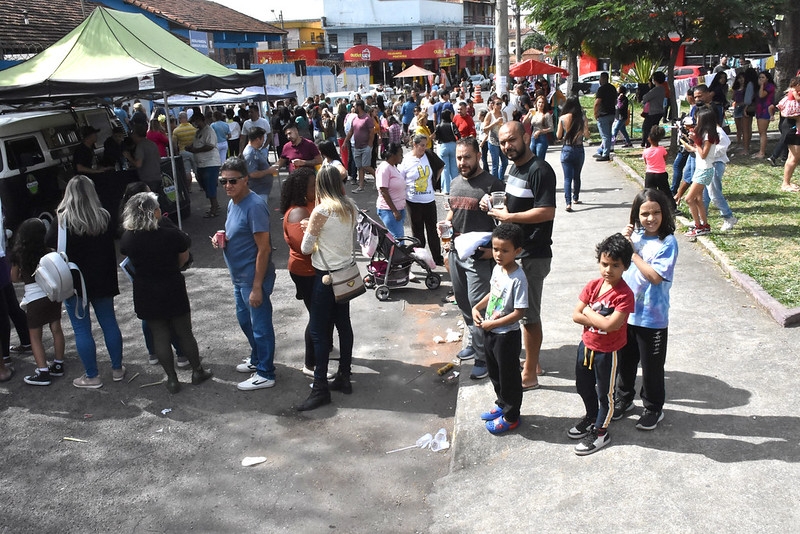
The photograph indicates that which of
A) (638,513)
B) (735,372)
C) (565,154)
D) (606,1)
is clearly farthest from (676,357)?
(606,1)

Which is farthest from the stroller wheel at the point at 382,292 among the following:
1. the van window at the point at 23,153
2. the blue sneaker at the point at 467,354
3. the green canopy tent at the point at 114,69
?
the van window at the point at 23,153

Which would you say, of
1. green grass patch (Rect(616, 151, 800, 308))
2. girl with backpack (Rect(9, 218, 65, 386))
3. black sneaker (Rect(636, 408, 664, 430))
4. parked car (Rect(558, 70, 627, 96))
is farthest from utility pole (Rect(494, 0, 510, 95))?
parked car (Rect(558, 70, 627, 96))

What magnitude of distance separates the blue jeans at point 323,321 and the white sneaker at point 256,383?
24.1 inches

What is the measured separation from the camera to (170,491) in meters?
4.69

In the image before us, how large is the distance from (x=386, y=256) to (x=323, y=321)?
2.79 metres

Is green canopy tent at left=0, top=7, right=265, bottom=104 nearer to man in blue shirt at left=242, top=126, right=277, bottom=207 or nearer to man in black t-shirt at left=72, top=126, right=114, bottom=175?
man in black t-shirt at left=72, top=126, right=114, bottom=175

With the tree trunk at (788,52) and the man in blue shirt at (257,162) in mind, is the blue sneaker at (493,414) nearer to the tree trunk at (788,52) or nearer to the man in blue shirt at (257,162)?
the man in blue shirt at (257,162)

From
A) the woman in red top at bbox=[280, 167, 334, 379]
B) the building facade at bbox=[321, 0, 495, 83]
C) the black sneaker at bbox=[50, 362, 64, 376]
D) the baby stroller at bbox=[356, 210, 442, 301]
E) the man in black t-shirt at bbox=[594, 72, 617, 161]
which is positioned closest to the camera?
the woman in red top at bbox=[280, 167, 334, 379]

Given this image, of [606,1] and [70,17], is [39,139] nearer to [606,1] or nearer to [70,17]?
[606,1]

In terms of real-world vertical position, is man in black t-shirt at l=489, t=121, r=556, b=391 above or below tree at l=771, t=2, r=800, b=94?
below

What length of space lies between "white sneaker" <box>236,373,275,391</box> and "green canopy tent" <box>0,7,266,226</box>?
5.47 metres

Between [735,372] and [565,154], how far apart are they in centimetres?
639

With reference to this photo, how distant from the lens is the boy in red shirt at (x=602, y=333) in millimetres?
4062

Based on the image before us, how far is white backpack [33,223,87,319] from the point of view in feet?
18.7
